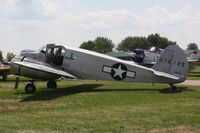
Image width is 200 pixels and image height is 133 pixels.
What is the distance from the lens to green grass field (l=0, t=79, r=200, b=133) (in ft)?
25.7

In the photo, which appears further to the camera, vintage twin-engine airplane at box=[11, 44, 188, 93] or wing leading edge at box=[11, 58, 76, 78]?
vintage twin-engine airplane at box=[11, 44, 188, 93]

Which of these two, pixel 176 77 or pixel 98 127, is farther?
pixel 176 77

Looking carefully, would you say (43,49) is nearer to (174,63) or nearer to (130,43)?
(174,63)

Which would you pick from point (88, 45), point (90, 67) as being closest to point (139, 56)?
point (90, 67)

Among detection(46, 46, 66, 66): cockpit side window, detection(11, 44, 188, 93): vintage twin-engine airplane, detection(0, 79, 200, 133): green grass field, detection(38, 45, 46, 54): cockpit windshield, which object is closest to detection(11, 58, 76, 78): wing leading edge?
detection(11, 44, 188, 93): vintage twin-engine airplane

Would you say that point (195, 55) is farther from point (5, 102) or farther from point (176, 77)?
point (5, 102)

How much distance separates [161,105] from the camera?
11.3 meters

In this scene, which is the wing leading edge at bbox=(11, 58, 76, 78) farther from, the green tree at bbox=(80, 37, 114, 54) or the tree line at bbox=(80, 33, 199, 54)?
the green tree at bbox=(80, 37, 114, 54)

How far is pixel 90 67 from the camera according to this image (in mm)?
17328

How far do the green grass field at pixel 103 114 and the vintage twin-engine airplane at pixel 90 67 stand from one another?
2279 mm

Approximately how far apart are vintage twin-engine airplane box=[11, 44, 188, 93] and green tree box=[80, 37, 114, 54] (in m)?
105

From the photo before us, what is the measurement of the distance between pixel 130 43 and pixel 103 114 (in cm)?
12170

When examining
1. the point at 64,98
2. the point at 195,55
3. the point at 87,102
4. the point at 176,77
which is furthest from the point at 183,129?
the point at 195,55

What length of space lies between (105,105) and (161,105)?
1725 mm
